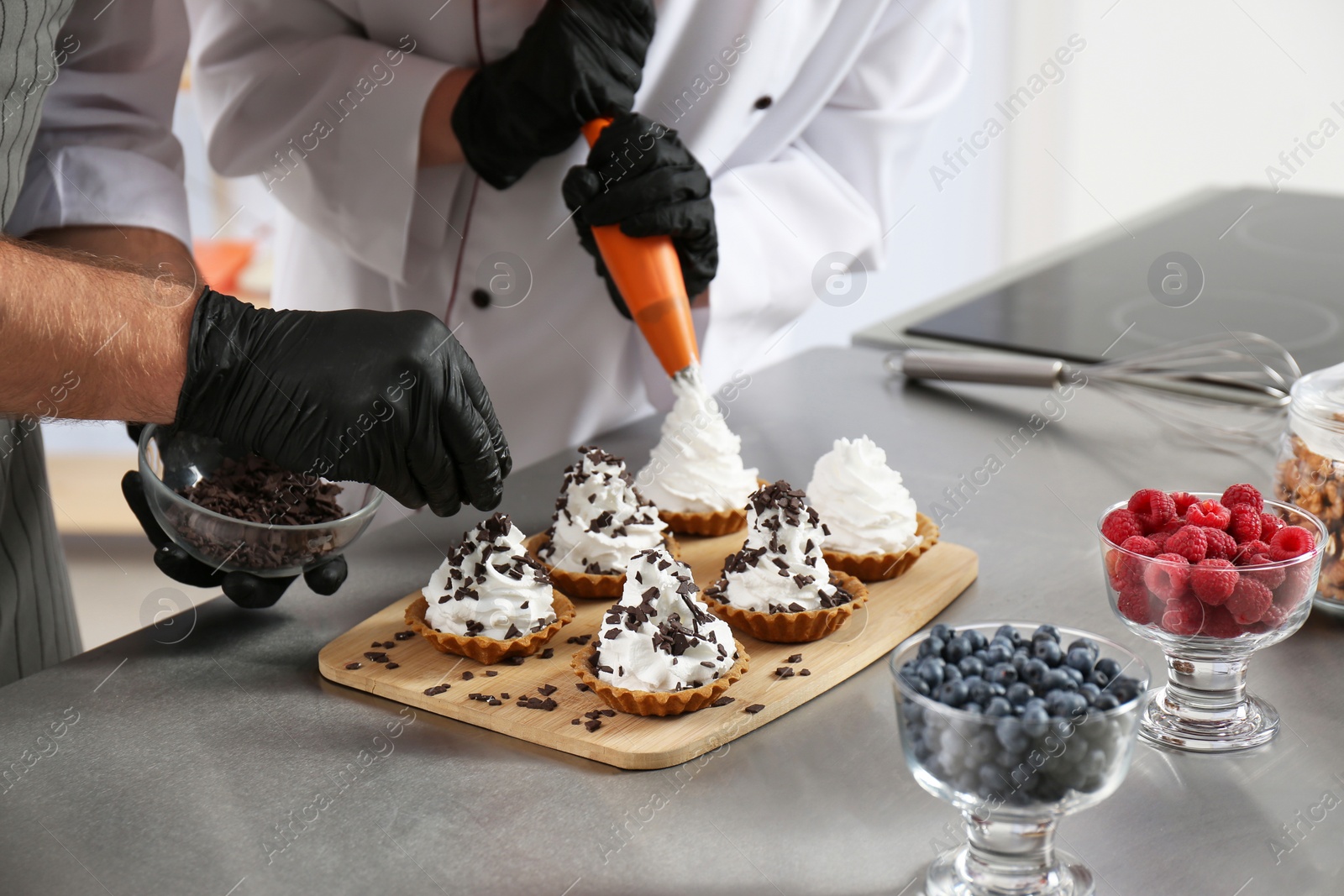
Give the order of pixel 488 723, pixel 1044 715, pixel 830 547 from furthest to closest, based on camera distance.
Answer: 1. pixel 830 547
2. pixel 488 723
3. pixel 1044 715

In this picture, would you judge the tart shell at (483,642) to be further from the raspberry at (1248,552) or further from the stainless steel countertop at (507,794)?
the raspberry at (1248,552)

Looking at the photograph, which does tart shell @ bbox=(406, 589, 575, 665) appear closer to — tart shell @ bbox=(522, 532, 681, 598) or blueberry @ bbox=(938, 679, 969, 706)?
tart shell @ bbox=(522, 532, 681, 598)

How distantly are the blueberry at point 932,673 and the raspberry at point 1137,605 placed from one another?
28 centimetres

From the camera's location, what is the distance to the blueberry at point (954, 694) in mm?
815

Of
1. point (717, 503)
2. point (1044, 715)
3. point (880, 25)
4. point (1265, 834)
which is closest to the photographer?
point (1044, 715)

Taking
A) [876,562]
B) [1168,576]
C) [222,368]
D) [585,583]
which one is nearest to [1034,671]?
[1168,576]

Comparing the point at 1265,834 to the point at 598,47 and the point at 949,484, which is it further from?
the point at 598,47

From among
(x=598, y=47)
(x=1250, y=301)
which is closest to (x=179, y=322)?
(x=598, y=47)

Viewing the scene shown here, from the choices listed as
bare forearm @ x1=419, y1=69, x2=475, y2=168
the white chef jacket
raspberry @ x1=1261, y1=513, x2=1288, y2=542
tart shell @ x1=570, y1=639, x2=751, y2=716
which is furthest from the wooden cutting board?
bare forearm @ x1=419, y1=69, x2=475, y2=168

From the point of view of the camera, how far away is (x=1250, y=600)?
994 millimetres

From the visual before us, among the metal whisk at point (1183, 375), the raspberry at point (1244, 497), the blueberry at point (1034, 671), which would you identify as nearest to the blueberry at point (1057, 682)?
the blueberry at point (1034, 671)

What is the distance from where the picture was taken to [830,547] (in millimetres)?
1361

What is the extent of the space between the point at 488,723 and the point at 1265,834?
64 cm

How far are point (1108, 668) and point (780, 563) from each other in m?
0.43
